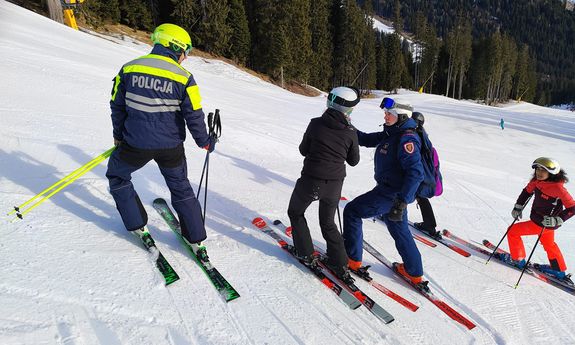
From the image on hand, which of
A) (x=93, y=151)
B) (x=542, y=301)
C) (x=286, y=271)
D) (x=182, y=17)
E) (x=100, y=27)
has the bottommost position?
(x=542, y=301)

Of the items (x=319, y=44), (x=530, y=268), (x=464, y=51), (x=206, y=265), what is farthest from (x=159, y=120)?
(x=464, y=51)

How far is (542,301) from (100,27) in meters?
25.9

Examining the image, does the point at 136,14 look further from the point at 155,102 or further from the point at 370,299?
the point at 370,299

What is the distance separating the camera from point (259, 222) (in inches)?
187

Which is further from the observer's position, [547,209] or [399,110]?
[547,209]

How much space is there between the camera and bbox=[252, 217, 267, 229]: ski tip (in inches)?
185

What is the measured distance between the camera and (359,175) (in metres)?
8.16

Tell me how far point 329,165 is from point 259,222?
1760 mm

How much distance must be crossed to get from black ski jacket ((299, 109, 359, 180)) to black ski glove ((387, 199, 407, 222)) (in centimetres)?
65

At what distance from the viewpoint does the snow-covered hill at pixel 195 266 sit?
8.86 ft

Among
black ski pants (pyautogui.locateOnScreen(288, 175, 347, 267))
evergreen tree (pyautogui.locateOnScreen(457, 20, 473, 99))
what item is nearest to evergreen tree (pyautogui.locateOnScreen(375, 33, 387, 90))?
evergreen tree (pyautogui.locateOnScreen(457, 20, 473, 99))

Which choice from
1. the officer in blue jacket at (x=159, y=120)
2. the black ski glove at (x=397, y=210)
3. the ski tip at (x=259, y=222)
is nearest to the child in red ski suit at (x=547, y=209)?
the black ski glove at (x=397, y=210)

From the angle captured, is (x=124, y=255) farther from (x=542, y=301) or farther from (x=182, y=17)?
(x=182, y=17)

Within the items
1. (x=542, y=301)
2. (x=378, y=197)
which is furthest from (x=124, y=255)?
(x=542, y=301)
